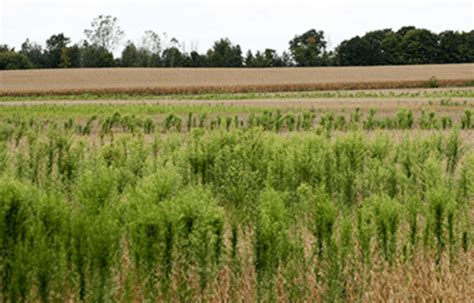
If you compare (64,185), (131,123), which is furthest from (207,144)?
(131,123)

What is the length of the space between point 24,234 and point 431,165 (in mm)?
3752

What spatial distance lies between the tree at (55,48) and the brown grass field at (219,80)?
22095 millimetres

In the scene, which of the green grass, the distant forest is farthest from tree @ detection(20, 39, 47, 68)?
the green grass

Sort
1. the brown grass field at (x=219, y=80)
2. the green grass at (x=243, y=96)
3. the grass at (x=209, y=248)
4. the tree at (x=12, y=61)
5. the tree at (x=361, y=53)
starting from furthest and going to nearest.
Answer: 1. the tree at (x=361, y=53)
2. the tree at (x=12, y=61)
3. the brown grass field at (x=219, y=80)
4. the green grass at (x=243, y=96)
5. the grass at (x=209, y=248)

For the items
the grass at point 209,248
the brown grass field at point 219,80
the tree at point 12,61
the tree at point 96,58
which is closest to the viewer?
the grass at point 209,248

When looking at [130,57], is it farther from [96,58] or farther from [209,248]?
[209,248]

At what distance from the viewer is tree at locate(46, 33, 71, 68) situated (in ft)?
267

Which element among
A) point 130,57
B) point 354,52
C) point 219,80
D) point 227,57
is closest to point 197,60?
point 227,57

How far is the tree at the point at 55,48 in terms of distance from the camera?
81312 millimetres

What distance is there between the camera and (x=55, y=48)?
86.2 metres

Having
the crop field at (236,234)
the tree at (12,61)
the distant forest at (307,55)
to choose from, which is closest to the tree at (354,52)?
the distant forest at (307,55)

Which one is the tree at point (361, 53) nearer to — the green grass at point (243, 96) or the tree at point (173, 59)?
the tree at point (173, 59)

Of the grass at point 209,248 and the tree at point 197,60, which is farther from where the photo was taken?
the tree at point 197,60

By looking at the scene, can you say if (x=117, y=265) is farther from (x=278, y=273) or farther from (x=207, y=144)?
(x=207, y=144)
